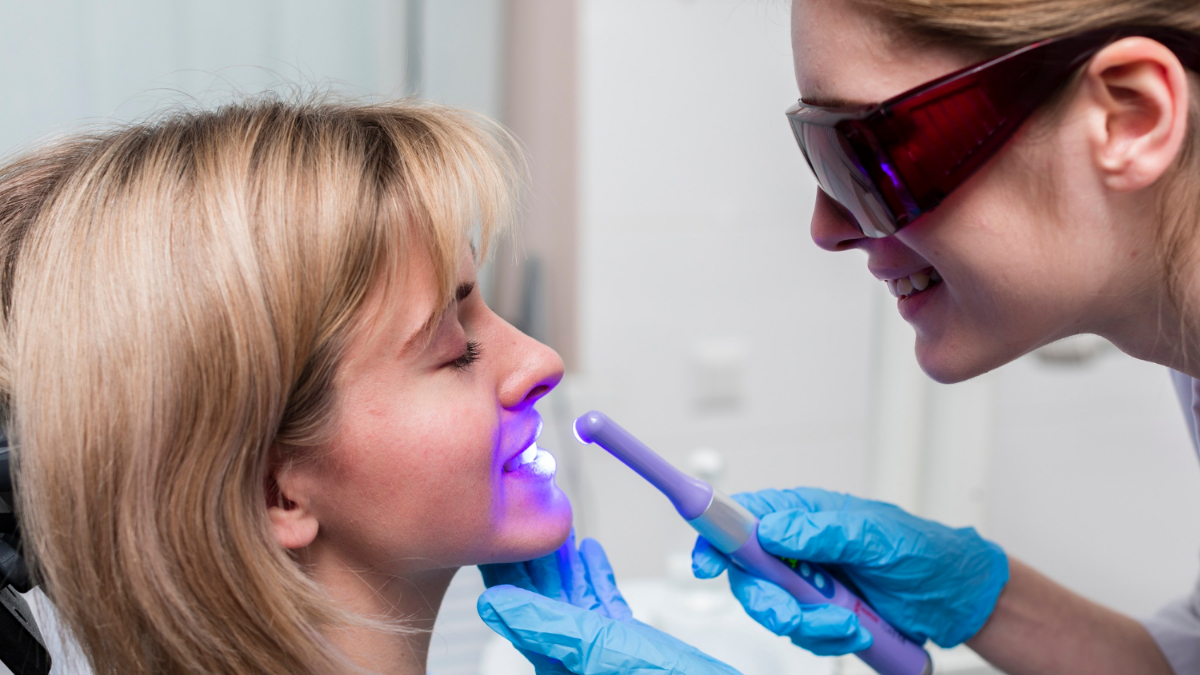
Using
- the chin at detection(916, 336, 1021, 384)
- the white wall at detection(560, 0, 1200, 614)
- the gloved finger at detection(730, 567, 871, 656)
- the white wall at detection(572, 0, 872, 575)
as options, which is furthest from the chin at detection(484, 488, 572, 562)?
the white wall at detection(572, 0, 872, 575)

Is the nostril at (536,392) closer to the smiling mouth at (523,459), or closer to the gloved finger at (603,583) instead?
the smiling mouth at (523,459)

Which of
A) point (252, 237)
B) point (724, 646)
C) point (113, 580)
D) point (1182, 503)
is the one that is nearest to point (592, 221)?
point (724, 646)

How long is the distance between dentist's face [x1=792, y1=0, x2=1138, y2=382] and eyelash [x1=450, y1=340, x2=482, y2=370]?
1.34ft

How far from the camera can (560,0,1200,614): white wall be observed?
1693 mm

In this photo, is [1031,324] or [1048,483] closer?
[1031,324]

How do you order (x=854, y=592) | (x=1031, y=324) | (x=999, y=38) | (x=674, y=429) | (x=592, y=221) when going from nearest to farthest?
(x=999, y=38), (x=1031, y=324), (x=854, y=592), (x=592, y=221), (x=674, y=429)

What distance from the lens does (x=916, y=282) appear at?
87 cm

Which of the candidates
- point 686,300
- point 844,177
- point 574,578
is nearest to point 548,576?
point 574,578

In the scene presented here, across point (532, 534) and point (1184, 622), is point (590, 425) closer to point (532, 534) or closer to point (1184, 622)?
point (532, 534)

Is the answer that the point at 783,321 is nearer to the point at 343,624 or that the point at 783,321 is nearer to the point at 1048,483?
the point at 1048,483

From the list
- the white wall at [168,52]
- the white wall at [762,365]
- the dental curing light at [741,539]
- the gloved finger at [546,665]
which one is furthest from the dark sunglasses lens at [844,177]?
the white wall at [168,52]

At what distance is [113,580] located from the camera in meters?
0.71

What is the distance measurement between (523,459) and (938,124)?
Result: 520mm

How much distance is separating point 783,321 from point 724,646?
33.2 inches
